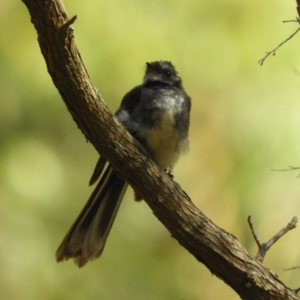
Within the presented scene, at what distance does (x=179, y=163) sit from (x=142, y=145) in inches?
49.1

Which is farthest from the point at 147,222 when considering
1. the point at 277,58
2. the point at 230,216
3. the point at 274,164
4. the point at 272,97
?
the point at 277,58

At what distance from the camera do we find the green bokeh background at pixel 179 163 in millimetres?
3467

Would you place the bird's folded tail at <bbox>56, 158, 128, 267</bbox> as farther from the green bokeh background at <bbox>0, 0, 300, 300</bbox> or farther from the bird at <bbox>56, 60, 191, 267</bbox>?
the green bokeh background at <bbox>0, 0, 300, 300</bbox>

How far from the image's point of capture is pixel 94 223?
2699 mm

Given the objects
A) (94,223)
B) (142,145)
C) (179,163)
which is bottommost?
(94,223)

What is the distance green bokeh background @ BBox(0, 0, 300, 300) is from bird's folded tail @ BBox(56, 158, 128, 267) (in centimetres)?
79

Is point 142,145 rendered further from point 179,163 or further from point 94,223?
point 179,163

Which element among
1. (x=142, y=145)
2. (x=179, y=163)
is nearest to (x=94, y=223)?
(x=142, y=145)

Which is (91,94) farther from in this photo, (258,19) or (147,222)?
(258,19)

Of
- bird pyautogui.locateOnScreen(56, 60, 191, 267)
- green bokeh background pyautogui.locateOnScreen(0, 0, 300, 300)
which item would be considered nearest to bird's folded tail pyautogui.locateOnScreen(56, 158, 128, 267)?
bird pyautogui.locateOnScreen(56, 60, 191, 267)

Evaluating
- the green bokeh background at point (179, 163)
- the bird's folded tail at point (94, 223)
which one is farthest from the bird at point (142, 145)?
the green bokeh background at point (179, 163)

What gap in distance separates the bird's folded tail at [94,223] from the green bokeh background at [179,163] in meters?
0.79

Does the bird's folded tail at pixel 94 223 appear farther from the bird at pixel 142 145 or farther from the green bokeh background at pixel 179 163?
the green bokeh background at pixel 179 163

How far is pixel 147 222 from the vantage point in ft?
12.0
